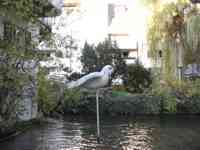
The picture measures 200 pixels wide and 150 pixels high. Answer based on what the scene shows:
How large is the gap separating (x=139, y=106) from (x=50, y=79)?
950 centimetres

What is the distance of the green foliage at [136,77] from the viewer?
28.0m

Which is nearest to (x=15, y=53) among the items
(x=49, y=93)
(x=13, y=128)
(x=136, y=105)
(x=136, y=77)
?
(x=13, y=128)

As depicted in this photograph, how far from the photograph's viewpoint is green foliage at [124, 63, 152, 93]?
2795 cm

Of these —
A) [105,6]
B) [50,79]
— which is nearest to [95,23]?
[105,6]

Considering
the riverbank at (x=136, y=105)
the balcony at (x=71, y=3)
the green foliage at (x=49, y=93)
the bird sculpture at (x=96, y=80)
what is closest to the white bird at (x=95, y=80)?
the bird sculpture at (x=96, y=80)

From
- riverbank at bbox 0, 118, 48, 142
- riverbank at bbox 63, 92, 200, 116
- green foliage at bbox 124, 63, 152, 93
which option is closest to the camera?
riverbank at bbox 0, 118, 48, 142

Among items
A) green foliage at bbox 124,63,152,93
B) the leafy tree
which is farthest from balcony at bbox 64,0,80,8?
the leafy tree

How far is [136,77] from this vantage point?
92.7 feet

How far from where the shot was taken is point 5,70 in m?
11.7

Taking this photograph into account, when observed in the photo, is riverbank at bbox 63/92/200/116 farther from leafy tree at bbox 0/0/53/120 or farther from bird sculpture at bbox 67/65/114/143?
bird sculpture at bbox 67/65/114/143

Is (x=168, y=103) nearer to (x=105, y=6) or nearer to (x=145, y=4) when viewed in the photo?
(x=145, y=4)

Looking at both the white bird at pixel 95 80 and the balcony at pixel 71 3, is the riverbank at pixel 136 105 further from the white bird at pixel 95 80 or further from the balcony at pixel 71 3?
the balcony at pixel 71 3

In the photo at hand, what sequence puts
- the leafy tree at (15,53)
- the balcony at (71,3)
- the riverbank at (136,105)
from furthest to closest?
the balcony at (71,3), the riverbank at (136,105), the leafy tree at (15,53)

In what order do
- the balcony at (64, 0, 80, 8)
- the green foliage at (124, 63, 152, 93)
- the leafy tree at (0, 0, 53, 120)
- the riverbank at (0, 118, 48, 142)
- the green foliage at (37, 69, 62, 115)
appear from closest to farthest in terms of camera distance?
the leafy tree at (0, 0, 53, 120) → the riverbank at (0, 118, 48, 142) → the green foliage at (37, 69, 62, 115) → the green foliage at (124, 63, 152, 93) → the balcony at (64, 0, 80, 8)
